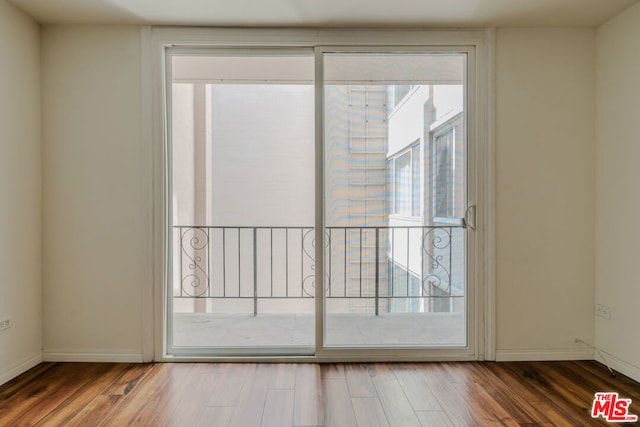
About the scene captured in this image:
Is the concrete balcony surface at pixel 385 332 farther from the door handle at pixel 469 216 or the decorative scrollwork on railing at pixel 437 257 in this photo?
the door handle at pixel 469 216

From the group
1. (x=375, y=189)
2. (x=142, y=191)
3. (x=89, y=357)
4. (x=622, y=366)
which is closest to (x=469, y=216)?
(x=375, y=189)

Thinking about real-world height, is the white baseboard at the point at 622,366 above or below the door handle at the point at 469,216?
below

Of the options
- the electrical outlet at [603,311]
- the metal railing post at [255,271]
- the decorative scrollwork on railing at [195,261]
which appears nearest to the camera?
the electrical outlet at [603,311]

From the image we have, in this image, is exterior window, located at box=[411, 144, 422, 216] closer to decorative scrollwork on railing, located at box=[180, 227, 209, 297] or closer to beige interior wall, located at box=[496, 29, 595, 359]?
beige interior wall, located at box=[496, 29, 595, 359]

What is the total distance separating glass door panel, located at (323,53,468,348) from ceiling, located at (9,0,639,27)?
0.29 meters

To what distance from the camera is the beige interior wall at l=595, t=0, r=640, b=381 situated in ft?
8.82

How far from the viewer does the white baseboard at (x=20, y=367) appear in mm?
2634

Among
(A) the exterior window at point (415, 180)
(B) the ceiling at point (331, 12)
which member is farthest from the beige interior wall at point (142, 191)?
(A) the exterior window at point (415, 180)

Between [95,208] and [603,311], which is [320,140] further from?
[603,311]

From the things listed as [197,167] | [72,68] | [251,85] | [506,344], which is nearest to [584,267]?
[506,344]

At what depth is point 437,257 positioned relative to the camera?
3111 millimetres

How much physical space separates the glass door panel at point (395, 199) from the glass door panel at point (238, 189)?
34cm

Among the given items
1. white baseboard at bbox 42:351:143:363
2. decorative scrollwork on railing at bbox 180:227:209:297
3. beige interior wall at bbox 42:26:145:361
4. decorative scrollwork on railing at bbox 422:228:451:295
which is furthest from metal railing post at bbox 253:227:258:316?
decorative scrollwork on railing at bbox 422:228:451:295

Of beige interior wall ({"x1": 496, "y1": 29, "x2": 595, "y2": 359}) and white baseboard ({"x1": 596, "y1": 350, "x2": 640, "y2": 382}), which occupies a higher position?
beige interior wall ({"x1": 496, "y1": 29, "x2": 595, "y2": 359})
